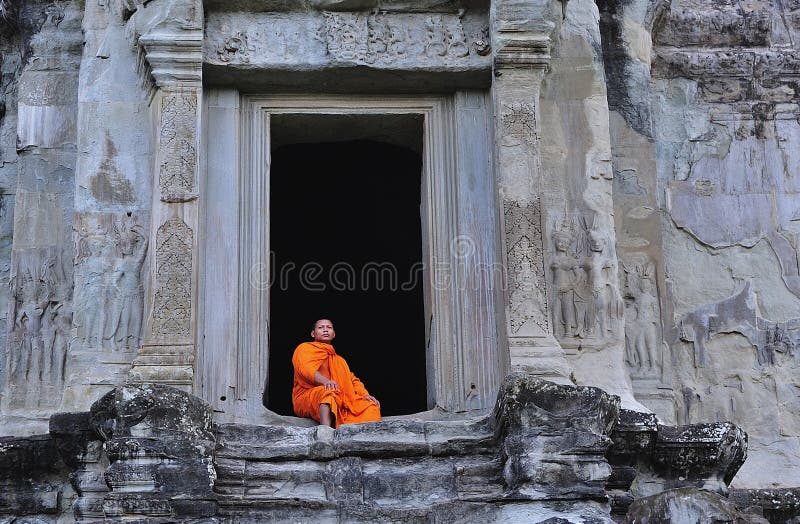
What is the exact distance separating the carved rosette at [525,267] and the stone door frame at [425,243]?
11.7 inches

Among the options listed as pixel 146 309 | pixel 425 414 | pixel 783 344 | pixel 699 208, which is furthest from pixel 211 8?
pixel 783 344

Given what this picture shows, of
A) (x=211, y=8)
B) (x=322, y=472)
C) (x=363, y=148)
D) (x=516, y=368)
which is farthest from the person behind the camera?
(x=363, y=148)

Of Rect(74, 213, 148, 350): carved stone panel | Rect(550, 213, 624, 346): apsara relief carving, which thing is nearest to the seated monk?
Rect(74, 213, 148, 350): carved stone panel

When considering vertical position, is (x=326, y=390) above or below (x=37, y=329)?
below

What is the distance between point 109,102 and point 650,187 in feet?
14.2

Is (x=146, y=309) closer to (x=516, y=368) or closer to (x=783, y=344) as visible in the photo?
(x=516, y=368)

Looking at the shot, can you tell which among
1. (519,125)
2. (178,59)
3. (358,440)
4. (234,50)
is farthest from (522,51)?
(358,440)

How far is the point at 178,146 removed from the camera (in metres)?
11.6

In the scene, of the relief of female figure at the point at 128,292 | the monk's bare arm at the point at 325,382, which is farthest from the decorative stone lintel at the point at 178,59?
the monk's bare arm at the point at 325,382

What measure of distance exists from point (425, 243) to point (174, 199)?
6.40 feet

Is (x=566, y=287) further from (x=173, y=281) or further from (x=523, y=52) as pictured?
(x=173, y=281)

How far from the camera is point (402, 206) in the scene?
17.5 meters

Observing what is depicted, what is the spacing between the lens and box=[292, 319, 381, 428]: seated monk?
1171cm

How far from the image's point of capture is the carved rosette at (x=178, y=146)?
37.8ft
